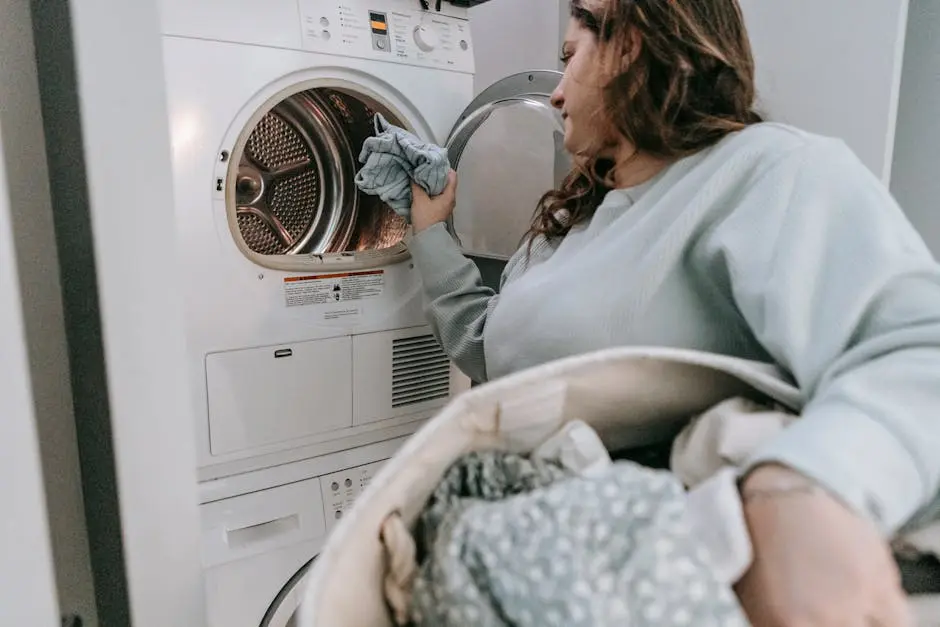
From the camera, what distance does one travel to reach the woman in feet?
1.32

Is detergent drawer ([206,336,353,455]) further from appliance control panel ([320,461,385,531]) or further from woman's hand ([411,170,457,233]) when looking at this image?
woman's hand ([411,170,457,233])

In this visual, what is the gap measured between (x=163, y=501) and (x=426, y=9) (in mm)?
957

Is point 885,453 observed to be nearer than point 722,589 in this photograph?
No

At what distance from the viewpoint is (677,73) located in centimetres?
72

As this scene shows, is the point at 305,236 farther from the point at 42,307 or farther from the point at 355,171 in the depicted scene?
the point at 42,307

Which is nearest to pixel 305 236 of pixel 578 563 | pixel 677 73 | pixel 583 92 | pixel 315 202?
pixel 315 202

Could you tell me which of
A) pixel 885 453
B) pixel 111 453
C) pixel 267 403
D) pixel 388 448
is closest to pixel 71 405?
pixel 111 453

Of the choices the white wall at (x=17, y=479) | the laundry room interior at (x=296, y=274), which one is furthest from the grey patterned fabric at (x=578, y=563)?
the white wall at (x=17, y=479)

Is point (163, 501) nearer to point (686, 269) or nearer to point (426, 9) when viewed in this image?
point (686, 269)

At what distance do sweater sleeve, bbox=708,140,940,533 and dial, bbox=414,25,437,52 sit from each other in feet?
2.45

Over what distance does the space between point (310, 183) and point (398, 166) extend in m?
0.27

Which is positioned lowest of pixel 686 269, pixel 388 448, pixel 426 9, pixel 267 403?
pixel 388 448

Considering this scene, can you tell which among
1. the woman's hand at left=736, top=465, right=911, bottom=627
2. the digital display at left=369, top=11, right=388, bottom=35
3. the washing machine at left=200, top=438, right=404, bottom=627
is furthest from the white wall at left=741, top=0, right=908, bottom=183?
the washing machine at left=200, top=438, right=404, bottom=627

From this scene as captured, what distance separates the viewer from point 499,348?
0.83m
